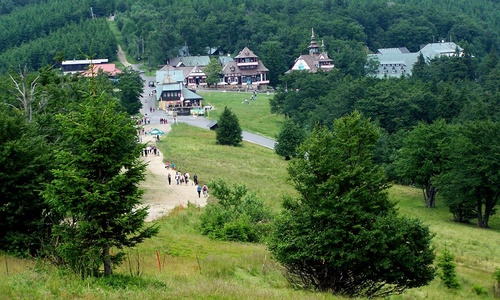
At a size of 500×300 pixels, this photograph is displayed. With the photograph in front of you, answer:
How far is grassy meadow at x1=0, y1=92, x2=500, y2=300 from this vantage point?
13.9 meters

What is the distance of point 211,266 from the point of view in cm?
2006

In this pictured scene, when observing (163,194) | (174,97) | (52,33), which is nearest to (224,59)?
(174,97)

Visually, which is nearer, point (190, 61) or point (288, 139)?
point (288, 139)

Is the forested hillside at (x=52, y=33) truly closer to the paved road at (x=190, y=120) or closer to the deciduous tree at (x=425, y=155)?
the paved road at (x=190, y=120)

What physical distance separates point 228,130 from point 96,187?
5187cm

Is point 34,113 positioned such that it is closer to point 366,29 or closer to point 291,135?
point 291,135

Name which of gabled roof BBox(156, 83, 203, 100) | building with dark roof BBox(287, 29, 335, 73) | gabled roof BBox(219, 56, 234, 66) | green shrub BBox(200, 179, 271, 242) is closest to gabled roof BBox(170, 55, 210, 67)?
gabled roof BBox(219, 56, 234, 66)

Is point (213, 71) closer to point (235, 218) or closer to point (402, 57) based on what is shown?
point (402, 57)

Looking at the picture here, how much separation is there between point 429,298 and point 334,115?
56.1 metres

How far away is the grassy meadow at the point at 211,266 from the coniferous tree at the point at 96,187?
0.70 m

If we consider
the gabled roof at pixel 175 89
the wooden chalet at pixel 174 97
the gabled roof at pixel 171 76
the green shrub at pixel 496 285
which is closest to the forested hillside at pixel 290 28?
the gabled roof at pixel 171 76

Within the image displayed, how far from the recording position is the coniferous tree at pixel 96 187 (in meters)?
15.1

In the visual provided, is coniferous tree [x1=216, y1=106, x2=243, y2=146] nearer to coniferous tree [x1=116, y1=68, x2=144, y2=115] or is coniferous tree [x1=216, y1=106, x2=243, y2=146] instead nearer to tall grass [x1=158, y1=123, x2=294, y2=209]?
tall grass [x1=158, y1=123, x2=294, y2=209]

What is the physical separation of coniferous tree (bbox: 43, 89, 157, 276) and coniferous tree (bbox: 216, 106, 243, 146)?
50520mm
